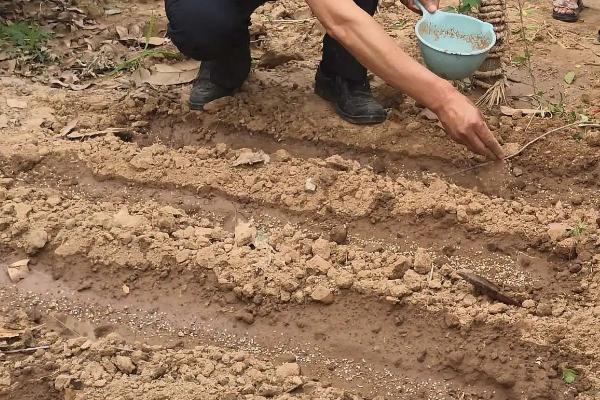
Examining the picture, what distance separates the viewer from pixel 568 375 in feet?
7.66

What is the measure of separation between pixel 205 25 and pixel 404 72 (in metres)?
1.01

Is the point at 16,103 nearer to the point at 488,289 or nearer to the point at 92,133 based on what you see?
the point at 92,133

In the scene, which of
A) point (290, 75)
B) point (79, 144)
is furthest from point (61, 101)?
point (290, 75)

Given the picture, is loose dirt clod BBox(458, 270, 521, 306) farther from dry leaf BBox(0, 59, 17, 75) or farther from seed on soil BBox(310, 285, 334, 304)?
dry leaf BBox(0, 59, 17, 75)

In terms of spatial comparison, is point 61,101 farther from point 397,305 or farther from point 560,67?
point 560,67

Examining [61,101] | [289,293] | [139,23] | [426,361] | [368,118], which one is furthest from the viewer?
[139,23]

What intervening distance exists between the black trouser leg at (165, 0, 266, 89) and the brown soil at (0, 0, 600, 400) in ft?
0.86

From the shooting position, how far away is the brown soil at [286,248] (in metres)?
2.38

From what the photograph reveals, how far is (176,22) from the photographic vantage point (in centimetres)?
317

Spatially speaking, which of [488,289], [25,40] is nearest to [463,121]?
[488,289]

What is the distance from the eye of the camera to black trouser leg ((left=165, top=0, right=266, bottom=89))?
10.2 ft

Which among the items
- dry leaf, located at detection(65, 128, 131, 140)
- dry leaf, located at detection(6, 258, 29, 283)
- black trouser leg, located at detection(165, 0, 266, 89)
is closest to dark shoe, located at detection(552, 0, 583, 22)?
black trouser leg, located at detection(165, 0, 266, 89)

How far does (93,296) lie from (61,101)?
119cm

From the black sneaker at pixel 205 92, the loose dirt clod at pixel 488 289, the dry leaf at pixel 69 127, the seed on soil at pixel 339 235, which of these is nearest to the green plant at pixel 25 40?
the dry leaf at pixel 69 127
